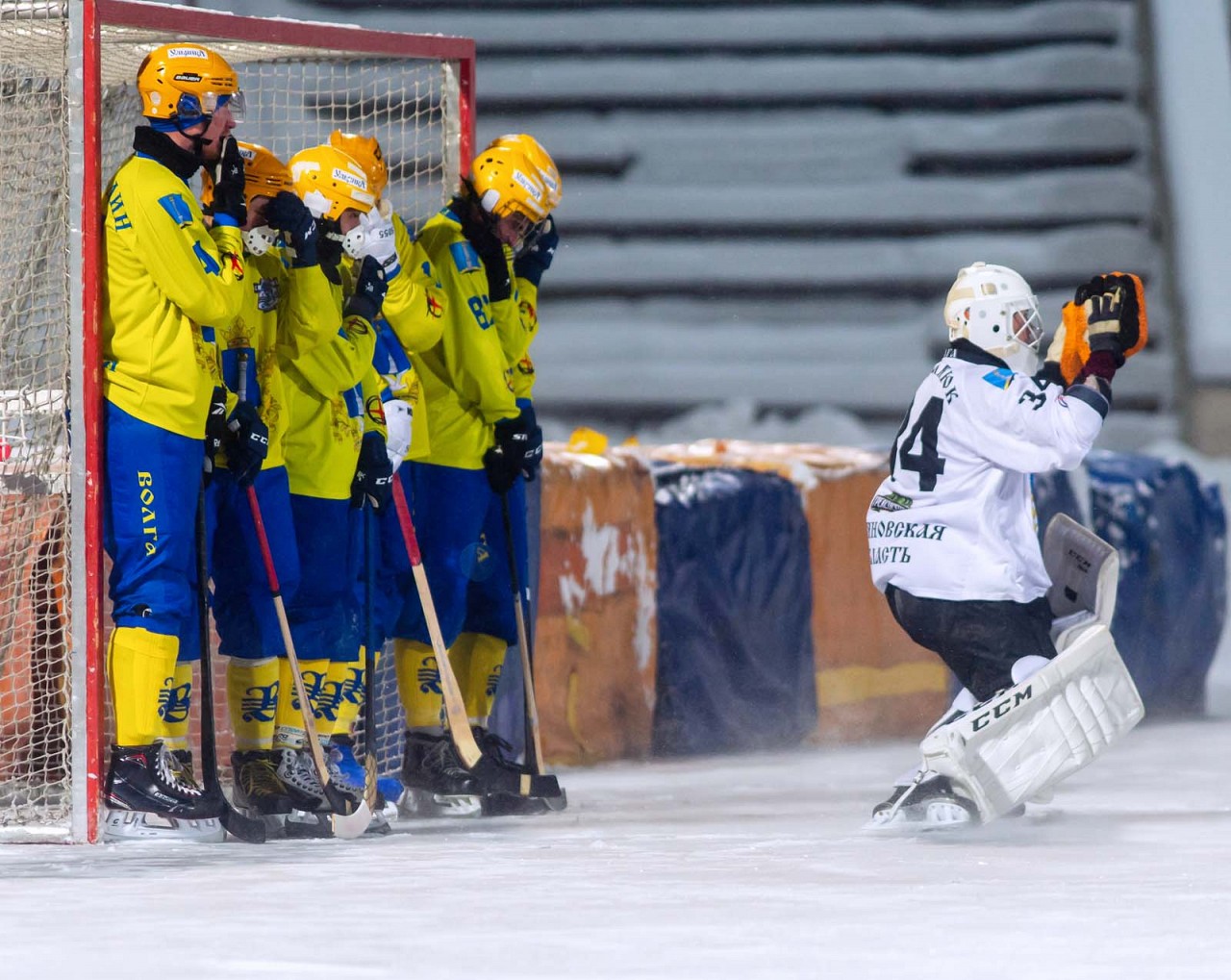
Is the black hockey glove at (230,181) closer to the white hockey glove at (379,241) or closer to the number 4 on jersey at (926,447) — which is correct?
the white hockey glove at (379,241)

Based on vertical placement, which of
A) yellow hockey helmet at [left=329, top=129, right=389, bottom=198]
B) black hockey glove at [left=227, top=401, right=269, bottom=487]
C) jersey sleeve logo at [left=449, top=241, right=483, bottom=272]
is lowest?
black hockey glove at [left=227, top=401, right=269, bottom=487]

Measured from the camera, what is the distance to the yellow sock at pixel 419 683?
191 inches

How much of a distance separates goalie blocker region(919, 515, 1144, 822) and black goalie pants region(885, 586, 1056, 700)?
6 cm

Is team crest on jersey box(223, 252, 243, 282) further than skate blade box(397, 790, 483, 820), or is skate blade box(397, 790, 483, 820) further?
skate blade box(397, 790, 483, 820)

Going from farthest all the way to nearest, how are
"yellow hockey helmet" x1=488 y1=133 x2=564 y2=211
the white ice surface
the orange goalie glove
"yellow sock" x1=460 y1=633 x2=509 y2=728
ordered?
"yellow sock" x1=460 y1=633 x2=509 y2=728 → "yellow hockey helmet" x1=488 y1=133 x2=564 y2=211 → the orange goalie glove → the white ice surface

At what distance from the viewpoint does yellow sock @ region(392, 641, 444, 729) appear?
16.0 ft

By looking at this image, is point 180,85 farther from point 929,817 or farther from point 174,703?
point 929,817

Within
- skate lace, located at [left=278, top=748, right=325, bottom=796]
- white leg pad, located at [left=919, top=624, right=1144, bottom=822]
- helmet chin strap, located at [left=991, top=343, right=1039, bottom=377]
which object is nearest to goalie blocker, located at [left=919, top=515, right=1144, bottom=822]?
white leg pad, located at [left=919, top=624, right=1144, bottom=822]

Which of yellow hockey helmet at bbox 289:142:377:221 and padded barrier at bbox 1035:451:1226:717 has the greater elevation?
yellow hockey helmet at bbox 289:142:377:221

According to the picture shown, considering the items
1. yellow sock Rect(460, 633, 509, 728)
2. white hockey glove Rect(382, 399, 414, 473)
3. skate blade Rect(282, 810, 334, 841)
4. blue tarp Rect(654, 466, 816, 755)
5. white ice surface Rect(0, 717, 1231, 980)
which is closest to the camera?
white ice surface Rect(0, 717, 1231, 980)

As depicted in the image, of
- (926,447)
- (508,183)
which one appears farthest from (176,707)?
(926,447)

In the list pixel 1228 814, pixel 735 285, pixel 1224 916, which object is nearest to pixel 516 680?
pixel 1228 814

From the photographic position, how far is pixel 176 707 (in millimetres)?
4141

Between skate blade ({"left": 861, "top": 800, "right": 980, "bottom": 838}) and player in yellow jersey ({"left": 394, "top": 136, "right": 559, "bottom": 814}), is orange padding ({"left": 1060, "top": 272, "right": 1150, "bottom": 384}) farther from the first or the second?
player in yellow jersey ({"left": 394, "top": 136, "right": 559, "bottom": 814})
